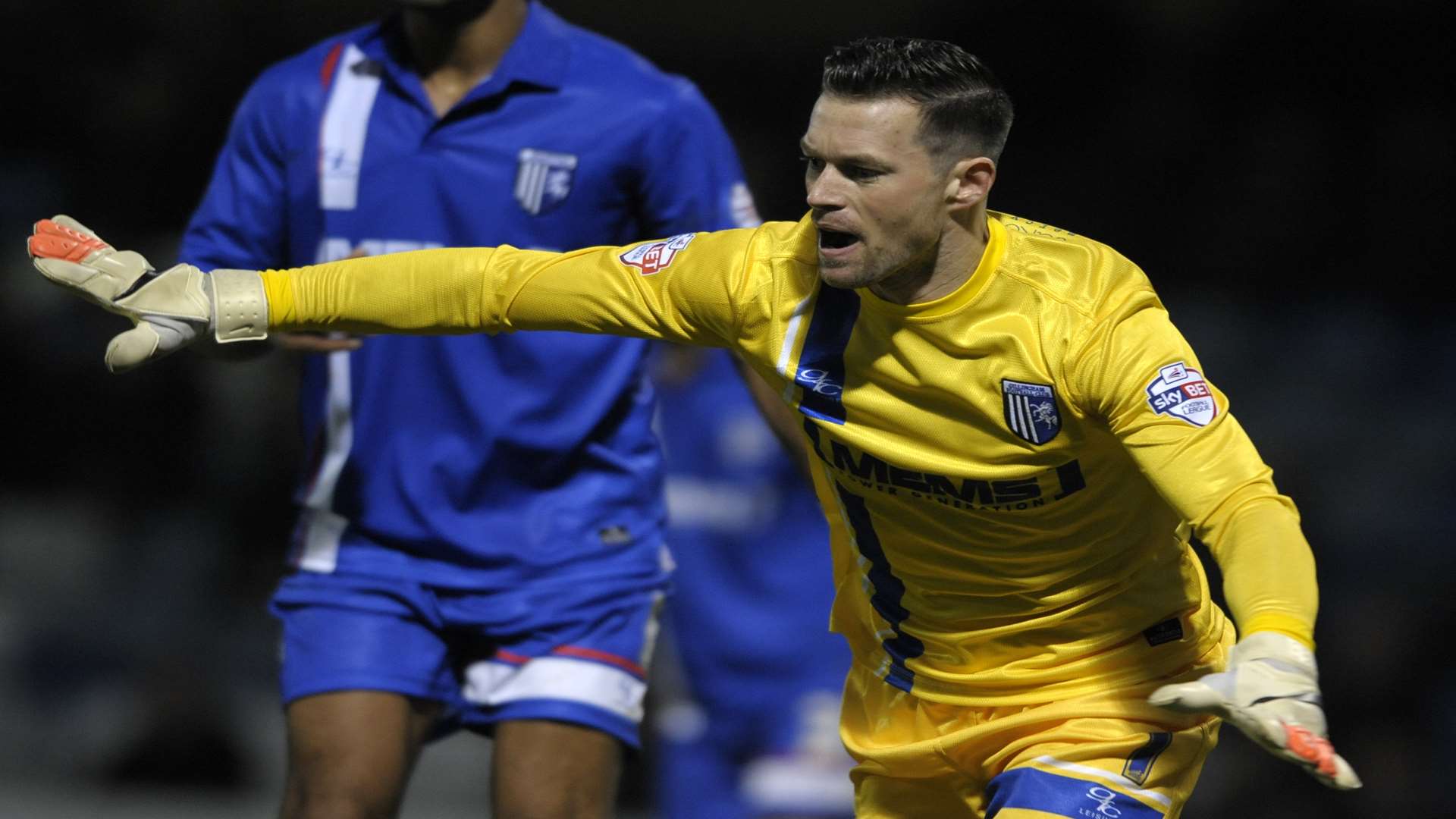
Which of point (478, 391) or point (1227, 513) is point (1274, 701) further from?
point (478, 391)

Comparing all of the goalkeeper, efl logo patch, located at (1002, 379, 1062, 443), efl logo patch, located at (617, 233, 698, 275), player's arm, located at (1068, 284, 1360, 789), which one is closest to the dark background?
efl logo patch, located at (617, 233, 698, 275)

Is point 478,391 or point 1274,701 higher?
point 1274,701

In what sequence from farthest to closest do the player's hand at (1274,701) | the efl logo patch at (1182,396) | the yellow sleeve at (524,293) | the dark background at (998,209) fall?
the dark background at (998,209) → the yellow sleeve at (524,293) → the efl logo patch at (1182,396) → the player's hand at (1274,701)

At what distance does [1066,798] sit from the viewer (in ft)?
11.6

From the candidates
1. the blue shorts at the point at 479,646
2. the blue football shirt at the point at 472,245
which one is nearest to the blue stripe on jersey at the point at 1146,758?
the blue shorts at the point at 479,646

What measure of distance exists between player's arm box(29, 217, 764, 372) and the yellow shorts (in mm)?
840

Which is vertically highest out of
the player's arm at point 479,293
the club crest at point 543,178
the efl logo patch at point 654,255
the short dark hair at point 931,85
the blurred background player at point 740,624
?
the short dark hair at point 931,85

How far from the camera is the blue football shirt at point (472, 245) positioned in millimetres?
4395

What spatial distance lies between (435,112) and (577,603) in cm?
113

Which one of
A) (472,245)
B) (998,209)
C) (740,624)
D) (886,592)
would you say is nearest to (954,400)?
(886,592)

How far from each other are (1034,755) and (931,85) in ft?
3.97

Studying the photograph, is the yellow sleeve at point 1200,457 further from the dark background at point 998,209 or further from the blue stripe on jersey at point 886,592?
the dark background at point 998,209

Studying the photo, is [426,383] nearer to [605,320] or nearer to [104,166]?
[605,320]

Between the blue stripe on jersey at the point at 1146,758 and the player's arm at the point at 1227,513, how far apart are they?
22.5 inches
